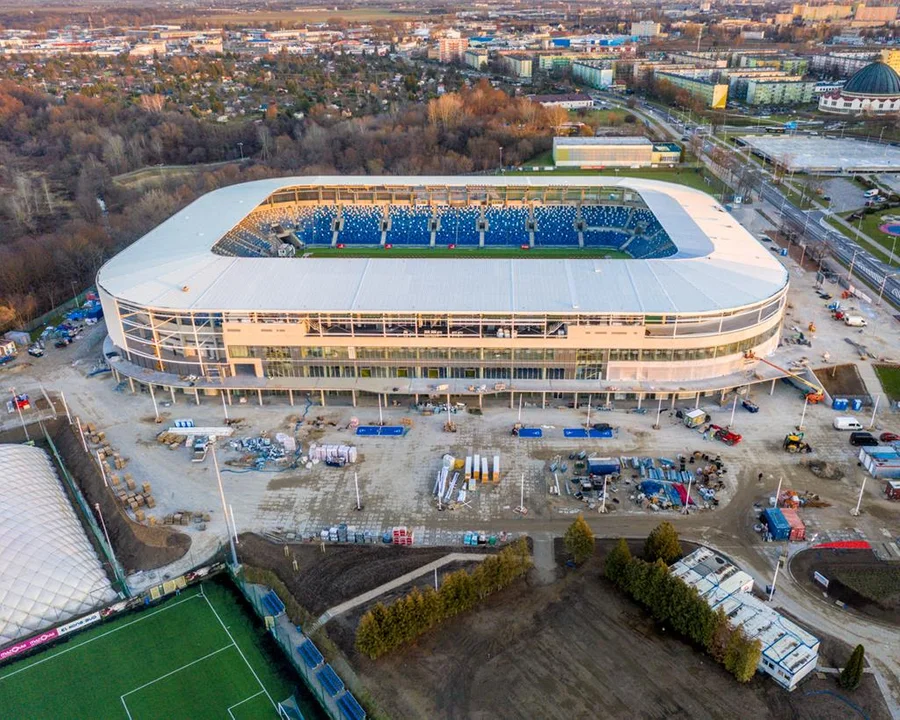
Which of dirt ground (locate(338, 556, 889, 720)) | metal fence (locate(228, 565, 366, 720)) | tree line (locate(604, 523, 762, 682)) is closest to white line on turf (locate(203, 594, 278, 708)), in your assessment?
metal fence (locate(228, 565, 366, 720))

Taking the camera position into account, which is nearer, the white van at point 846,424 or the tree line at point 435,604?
the tree line at point 435,604

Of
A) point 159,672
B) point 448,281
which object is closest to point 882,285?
point 448,281

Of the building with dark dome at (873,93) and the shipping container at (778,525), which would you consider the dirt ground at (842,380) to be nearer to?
the shipping container at (778,525)

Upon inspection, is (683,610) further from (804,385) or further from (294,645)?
(804,385)

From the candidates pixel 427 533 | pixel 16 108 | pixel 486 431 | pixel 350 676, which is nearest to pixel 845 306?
pixel 486 431

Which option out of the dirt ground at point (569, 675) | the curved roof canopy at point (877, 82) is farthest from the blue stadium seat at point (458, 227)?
the curved roof canopy at point (877, 82)

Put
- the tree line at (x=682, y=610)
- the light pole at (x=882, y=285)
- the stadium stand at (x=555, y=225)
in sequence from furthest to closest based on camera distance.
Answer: the stadium stand at (x=555, y=225) → the light pole at (x=882, y=285) → the tree line at (x=682, y=610)

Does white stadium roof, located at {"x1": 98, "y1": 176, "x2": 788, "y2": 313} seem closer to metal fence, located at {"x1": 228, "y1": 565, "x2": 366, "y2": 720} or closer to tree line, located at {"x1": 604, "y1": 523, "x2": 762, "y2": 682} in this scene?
tree line, located at {"x1": 604, "y1": 523, "x2": 762, "y2": 682}
